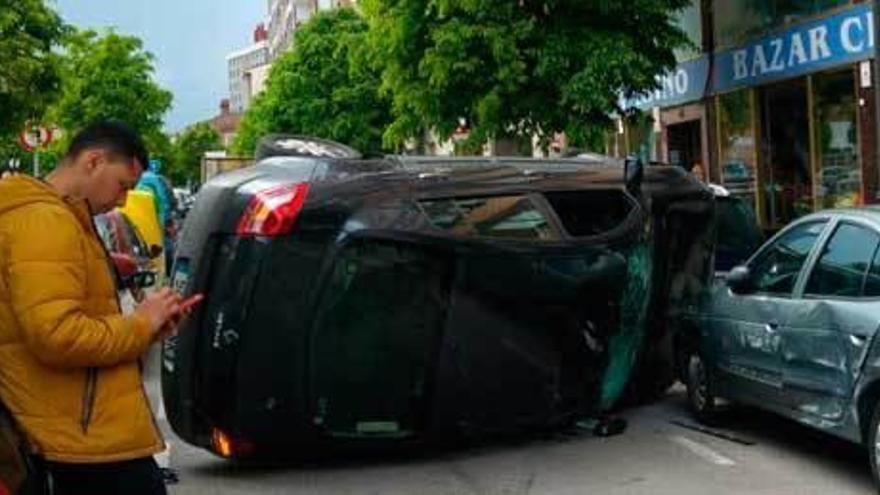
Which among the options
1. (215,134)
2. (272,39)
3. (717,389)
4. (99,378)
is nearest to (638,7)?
(717,389)

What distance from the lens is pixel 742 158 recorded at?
20125mm

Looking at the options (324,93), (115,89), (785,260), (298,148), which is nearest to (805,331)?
(785,260)

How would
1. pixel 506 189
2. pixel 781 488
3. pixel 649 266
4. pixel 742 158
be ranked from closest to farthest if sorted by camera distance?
pixel 781 488, pixel 506 189, pixel 649 266, pixel 742 158

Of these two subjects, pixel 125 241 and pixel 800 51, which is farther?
pixel 800 51

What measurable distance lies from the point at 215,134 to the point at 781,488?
4898 inches

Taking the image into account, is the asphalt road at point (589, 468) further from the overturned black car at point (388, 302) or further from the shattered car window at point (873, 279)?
the shattered car window at point (873, 279)

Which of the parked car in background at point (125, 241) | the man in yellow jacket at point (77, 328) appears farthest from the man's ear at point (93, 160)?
the parked car in background at point (125, 241)

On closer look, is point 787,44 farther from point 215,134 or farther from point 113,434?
point 215,134

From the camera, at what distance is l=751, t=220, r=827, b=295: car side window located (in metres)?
7.42

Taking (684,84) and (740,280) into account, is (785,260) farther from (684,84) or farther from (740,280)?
(684,84)

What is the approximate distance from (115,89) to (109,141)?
48.6 m

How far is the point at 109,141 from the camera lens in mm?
3703

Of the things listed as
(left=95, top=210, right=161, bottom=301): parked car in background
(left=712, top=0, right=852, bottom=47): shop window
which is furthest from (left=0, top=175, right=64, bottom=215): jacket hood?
(left=712, top=0, right=852, bottom=47): shop window

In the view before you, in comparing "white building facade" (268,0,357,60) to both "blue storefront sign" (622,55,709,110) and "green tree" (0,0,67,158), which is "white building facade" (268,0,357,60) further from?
"green tree" (0,0,67,158)
